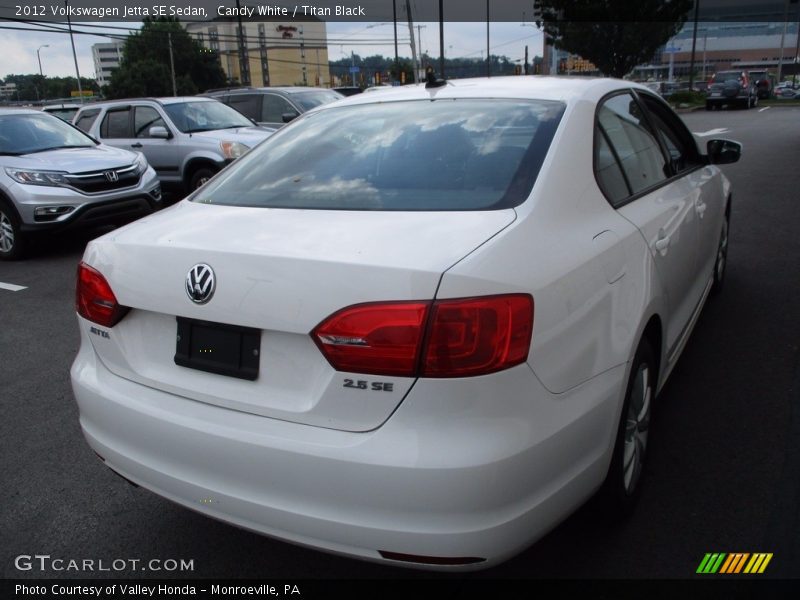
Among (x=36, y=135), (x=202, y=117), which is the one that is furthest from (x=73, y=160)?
(x=202, y=117)

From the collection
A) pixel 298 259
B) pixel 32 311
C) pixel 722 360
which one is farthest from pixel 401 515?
pixel 32 311

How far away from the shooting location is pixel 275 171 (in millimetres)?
2945

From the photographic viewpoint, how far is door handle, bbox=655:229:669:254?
291cm

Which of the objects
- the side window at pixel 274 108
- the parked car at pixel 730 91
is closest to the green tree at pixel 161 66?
the parked car at pixel 730 91

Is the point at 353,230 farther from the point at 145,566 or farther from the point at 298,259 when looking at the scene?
the point at 145,566

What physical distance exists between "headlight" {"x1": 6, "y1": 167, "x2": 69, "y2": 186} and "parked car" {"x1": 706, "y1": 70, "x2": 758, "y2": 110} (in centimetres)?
3274

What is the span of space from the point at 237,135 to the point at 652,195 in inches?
333

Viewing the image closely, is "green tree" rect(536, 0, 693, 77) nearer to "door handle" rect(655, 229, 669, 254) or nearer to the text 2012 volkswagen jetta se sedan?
"door handle" rect(655, 229, 669, 254)

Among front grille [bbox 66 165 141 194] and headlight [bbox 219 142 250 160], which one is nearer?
front grille [bbox 66 165 141 194]

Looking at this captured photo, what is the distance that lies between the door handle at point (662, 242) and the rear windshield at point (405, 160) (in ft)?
2.26

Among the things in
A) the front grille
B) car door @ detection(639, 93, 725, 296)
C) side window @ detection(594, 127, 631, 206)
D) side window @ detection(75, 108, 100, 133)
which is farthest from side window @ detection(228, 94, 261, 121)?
side window @ detection(594, 127, 631, 206)

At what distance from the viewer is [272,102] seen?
44.0 ft

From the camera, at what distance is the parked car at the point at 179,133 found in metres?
10.4

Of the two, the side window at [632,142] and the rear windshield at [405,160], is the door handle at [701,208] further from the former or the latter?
the rear windshield at [405,160]
